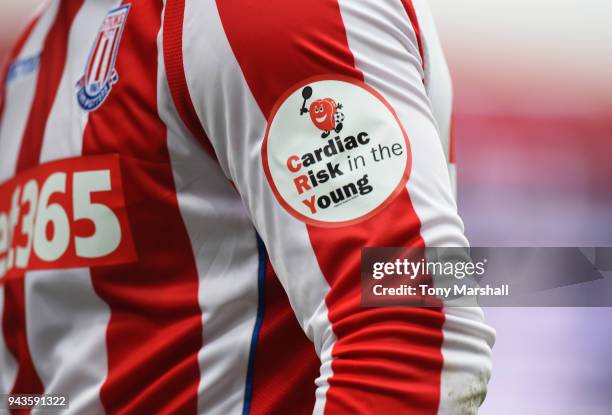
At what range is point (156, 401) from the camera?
773mm

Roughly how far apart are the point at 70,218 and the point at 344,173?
0.30 metres

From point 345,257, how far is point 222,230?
16cm

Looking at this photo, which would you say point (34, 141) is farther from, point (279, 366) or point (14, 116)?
point (279, 366)

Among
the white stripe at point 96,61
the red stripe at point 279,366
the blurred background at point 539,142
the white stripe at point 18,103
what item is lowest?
the blurred background at point 539,142

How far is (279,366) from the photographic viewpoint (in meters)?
0.76

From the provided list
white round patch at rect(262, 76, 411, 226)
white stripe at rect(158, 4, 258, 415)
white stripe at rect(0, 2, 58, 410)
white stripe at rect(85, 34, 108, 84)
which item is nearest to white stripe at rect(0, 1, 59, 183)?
white stripe at rect(0, 2, 58, 410)

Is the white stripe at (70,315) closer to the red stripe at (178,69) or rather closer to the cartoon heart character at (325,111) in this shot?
the red stripe at (178,69)

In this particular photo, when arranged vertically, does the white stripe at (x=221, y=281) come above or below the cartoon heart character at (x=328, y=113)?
below

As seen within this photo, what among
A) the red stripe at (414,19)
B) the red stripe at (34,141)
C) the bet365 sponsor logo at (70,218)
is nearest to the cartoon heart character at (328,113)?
the red stripe at (414,19)

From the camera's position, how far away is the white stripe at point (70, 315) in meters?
0.81

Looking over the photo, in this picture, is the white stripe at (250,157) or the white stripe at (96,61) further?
the white stripe at (96,61)

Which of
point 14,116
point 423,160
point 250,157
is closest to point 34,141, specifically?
point 14,116

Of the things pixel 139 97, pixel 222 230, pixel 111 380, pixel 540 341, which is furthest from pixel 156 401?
pixel 540 341

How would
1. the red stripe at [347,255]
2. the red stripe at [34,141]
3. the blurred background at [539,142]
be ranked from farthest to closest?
the blurred background at [539,142] → the red stripe at [34,141] → the red stripe at [347,255]
